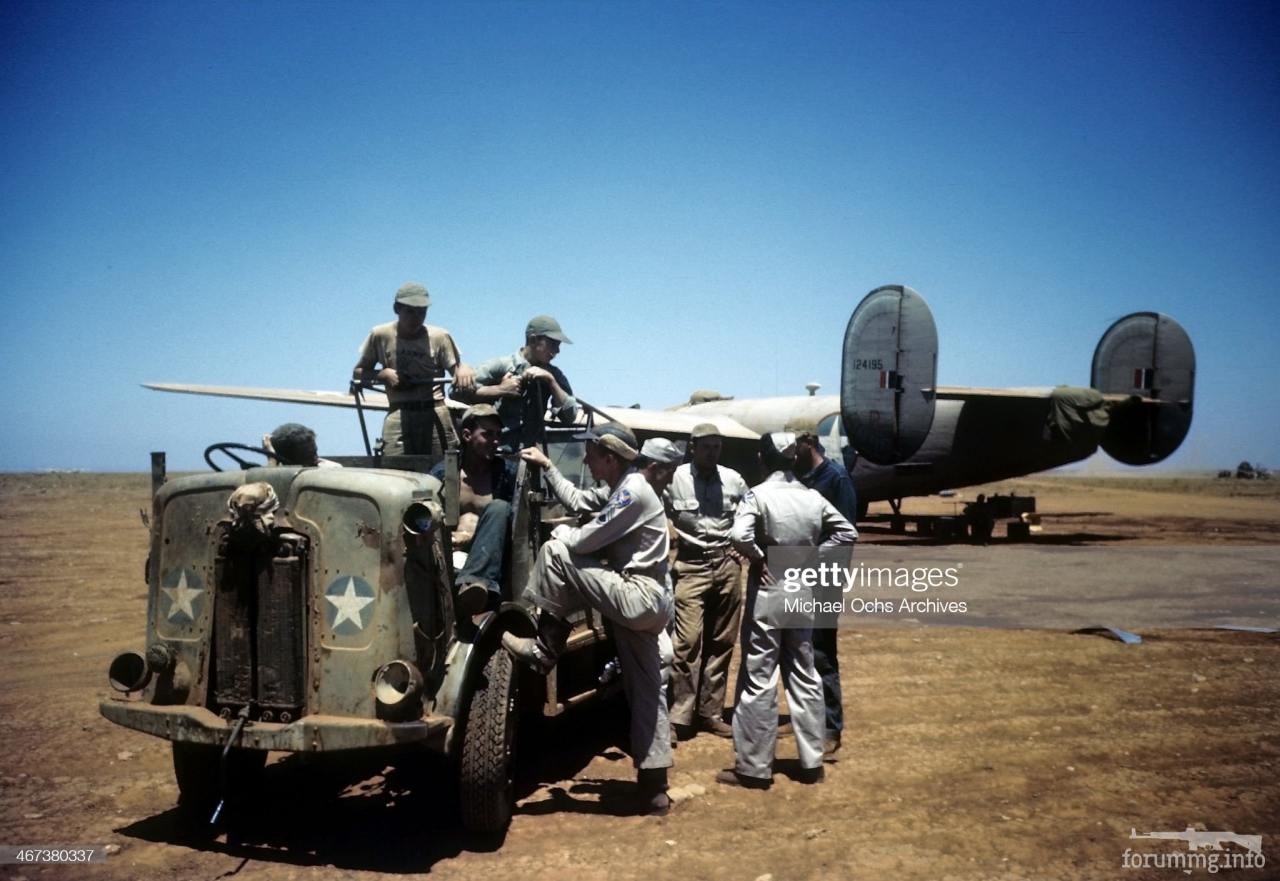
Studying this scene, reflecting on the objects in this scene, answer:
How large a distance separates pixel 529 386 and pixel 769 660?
2.50m

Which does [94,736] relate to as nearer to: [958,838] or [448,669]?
[448,669]

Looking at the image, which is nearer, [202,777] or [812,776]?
[202,777]

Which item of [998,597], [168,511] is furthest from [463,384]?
[998,597]

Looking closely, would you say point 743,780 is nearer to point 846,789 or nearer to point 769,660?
point 846,789

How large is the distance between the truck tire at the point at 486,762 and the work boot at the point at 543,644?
0.20 metres

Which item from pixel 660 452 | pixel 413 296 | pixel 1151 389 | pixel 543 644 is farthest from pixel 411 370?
pixel 1151 389

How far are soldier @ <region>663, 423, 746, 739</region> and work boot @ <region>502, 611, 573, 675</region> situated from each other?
1.95 metres

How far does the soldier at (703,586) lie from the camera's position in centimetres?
653

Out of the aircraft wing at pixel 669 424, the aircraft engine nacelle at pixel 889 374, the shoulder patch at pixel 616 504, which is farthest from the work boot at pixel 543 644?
the aircraft wing at pixel 669 424

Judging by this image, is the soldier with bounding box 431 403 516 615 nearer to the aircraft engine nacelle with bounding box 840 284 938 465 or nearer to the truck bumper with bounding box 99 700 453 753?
the truck bumper with bounding box 99 700 453 753

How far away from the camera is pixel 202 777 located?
474 cm

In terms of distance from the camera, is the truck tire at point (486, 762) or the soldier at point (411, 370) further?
the soldier at point (411, 370)

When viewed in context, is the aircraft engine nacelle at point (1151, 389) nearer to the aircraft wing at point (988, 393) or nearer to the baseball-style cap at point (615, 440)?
the aircraft wing at point (988, 393)

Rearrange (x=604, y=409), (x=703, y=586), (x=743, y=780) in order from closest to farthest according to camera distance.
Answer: (x=743, y=780) → (x=703, y=586) → (x=604, y=409)
